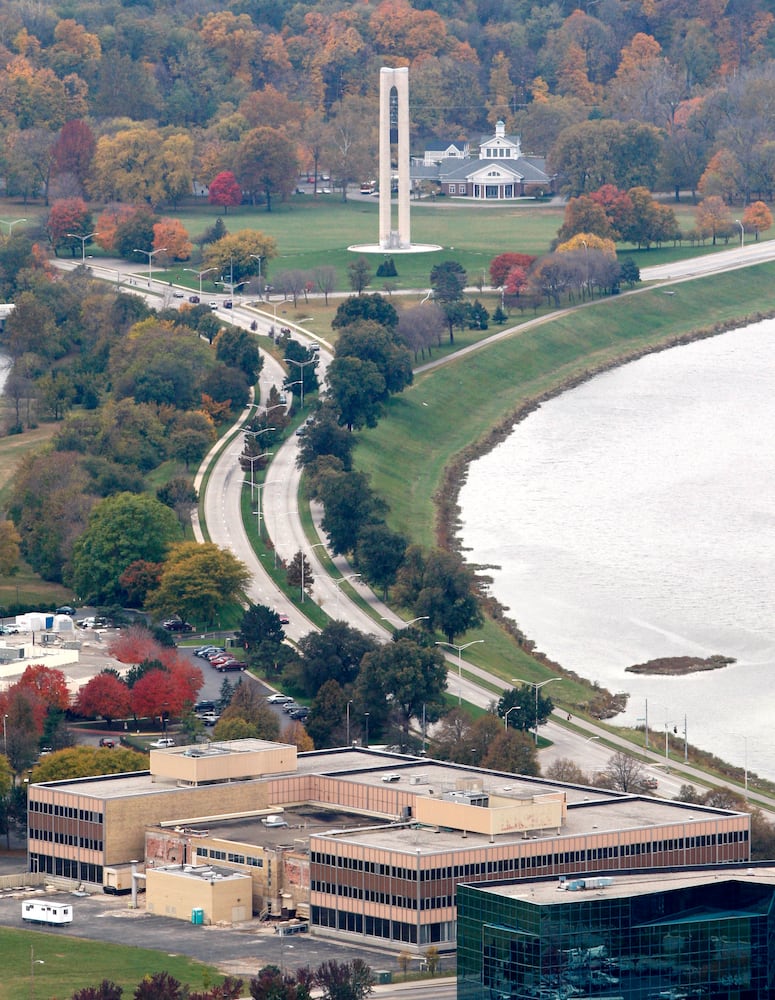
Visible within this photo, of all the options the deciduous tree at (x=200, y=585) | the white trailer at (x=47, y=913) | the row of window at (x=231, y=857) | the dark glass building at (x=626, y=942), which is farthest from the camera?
the deciduous tree at (x=200, y=585)

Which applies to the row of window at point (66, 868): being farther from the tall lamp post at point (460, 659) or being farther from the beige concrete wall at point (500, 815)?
the tall lamp post at point (460, 659)

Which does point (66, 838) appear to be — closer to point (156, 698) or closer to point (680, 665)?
point (156, 698)

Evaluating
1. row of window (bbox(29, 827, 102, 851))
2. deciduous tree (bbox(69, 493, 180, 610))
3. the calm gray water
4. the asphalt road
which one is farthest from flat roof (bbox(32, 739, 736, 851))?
deciduous tree (bbox(69, 493, 180, 610))

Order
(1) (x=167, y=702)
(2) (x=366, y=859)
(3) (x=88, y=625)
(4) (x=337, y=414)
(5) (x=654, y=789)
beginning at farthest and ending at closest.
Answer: (4) (x=337, y=414), (3) (x=88, y=625), (1) (x=167, y=702), (5) (x=654, y=789), (2) (x=366, y=859)

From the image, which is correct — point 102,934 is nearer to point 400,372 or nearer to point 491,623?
point 491,623

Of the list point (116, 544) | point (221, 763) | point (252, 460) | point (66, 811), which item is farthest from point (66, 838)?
point (252, 460)

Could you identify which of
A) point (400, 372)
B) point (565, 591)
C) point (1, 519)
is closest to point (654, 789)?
point (565, 591)

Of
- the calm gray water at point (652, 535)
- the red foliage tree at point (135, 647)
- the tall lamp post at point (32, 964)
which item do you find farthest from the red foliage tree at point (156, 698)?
the tall lamp post at point (32, 964)
